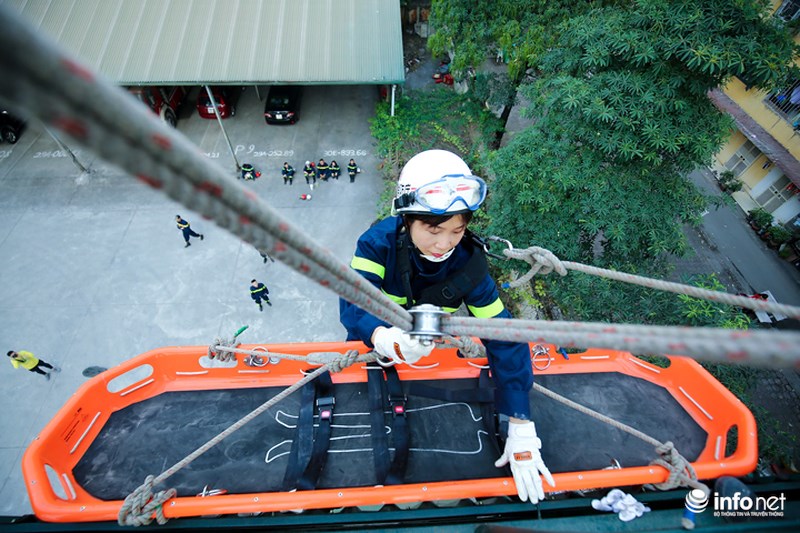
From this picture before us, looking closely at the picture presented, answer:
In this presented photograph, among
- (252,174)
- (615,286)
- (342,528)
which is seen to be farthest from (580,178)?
(252,174)

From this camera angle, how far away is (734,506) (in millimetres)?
2471

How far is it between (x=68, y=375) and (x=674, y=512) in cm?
885

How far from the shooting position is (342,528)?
2.53 meters

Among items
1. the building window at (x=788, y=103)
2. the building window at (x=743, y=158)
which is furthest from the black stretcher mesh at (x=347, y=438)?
the building window at (x=743, y=158)

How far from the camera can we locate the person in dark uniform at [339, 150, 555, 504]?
241cm

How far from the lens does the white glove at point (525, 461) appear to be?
2.55 m

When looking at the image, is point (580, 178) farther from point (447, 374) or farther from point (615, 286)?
point (447, 374)

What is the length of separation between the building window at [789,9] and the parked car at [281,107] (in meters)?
14.0

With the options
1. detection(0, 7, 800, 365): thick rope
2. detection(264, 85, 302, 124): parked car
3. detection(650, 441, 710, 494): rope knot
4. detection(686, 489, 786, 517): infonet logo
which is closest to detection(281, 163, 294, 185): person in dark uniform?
detection(264, 85, 302, 124): parked car

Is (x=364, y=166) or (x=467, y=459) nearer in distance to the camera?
(x=467, y=459)

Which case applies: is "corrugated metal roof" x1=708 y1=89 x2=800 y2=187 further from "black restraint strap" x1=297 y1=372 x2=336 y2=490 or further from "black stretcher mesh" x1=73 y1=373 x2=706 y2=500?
"black restraint strap" x1=297 y1=372 x2=336 y2=490

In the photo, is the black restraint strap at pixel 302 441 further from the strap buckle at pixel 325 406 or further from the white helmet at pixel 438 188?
the white helmet at pixel 438 188

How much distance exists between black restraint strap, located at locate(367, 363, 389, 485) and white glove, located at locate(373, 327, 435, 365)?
715 millimetres

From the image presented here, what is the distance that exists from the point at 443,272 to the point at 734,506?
240 centimetres
